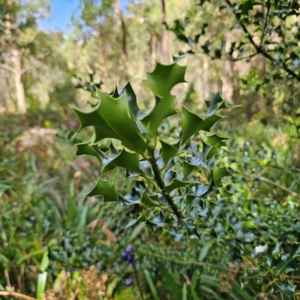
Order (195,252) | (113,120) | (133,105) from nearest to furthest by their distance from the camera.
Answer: (113,120), (133,105), (195,252)

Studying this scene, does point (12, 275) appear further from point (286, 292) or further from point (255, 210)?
point (286, 292)

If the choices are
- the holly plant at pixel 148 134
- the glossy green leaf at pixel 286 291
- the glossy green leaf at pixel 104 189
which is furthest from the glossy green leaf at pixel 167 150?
the glossy green leaf at pixel 286 291

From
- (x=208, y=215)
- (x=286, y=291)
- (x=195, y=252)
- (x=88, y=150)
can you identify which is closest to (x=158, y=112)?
(x=88, y=150)

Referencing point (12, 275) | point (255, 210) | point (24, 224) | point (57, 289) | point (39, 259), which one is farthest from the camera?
point (24, 224)

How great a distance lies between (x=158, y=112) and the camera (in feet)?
1.56

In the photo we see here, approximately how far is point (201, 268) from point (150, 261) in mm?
315

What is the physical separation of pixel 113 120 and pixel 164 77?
0.31 feet

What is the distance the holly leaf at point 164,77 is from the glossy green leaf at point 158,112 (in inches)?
0.4

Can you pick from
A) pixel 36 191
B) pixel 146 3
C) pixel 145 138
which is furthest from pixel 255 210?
pixel 146 3

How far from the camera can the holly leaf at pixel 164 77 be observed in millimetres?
445

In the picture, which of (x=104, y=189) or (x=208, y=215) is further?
(x=208, y=215)

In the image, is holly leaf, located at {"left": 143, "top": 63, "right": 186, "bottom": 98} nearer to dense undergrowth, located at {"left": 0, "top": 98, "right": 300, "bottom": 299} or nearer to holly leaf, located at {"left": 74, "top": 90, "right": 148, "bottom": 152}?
holly leaf, located at {"left": 74, "top": 90, "right": 148, "bottom": 152}

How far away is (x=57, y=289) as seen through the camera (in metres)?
1.66

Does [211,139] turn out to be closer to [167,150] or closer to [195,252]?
[167,150]
